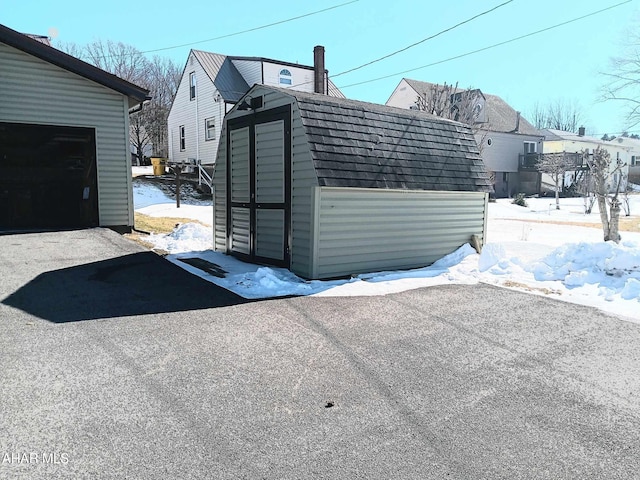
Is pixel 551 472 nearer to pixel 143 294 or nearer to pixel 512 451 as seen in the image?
pixel 512 451

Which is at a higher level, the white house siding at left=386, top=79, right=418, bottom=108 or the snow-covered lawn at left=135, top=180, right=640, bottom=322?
the white house siding at left=386, top=79, right=418, bottom=108

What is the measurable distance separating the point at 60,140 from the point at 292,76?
55.3ft

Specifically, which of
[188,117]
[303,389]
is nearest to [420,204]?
[303,389]

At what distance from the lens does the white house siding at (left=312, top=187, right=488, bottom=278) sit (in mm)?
7160

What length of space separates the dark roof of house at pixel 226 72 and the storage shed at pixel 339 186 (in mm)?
16419

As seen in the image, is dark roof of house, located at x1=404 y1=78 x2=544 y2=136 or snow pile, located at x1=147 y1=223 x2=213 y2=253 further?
dark roof of house, located at x1=404 y1=78 x2=544 y2=136

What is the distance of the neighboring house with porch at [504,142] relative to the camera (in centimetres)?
3309

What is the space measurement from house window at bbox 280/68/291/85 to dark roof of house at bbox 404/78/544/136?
1069 centimetres

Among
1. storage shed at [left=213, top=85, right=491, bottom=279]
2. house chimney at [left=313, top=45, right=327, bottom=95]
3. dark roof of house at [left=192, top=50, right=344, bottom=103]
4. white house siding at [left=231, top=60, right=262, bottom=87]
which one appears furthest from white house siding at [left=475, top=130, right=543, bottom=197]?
storage shed at [left=213, top=85, right=491, bottom=279]

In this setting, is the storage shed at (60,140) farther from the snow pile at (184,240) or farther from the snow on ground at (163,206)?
the snow on ground at (163,206)

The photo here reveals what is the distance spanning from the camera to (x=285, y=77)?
25.5 m

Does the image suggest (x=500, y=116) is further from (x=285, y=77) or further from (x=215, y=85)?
(x=215, y=85)

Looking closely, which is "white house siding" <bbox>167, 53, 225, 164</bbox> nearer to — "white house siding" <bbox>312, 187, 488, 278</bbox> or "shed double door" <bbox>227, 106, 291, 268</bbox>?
"shed double door" <bbox>227, 106, 291, 268</bbox>

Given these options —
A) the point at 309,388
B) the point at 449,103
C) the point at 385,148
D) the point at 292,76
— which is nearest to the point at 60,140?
the point at 385,148
